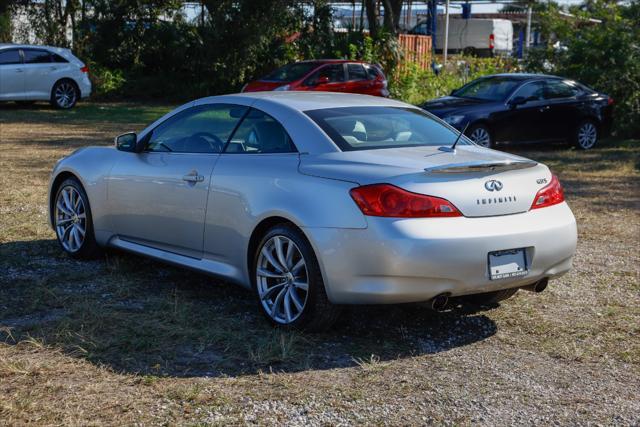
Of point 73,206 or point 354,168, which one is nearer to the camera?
point 354,168

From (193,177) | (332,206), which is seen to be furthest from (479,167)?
(193,177)

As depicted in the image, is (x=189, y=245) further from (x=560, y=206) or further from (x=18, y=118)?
(x=18, y=118)

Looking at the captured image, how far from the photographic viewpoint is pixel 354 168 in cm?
534

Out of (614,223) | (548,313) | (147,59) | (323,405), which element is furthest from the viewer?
(147,59)

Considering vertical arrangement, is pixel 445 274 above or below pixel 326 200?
below

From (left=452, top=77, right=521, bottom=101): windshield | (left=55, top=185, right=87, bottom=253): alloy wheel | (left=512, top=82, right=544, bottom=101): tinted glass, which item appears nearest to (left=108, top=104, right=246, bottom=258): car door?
(left=55, top=185, right=87, bottom=253): alloy wheel

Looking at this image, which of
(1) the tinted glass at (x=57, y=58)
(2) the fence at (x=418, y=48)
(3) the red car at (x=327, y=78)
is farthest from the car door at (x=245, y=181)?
(2) the fence at (x=418, y=48)

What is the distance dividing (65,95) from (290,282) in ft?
63.3

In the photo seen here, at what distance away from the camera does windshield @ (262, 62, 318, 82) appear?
21.0 m

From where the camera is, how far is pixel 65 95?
23.5m

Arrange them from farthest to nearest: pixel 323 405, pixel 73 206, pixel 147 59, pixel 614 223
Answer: pixel 147 59 → pixel 614 223 → pixel 73 206 → pixel 323 405

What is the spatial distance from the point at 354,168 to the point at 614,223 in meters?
5.47

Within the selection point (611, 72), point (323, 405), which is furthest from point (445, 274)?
point (611, 72)

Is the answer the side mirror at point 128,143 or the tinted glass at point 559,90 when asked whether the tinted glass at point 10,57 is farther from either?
the side mirror at point 128,143
